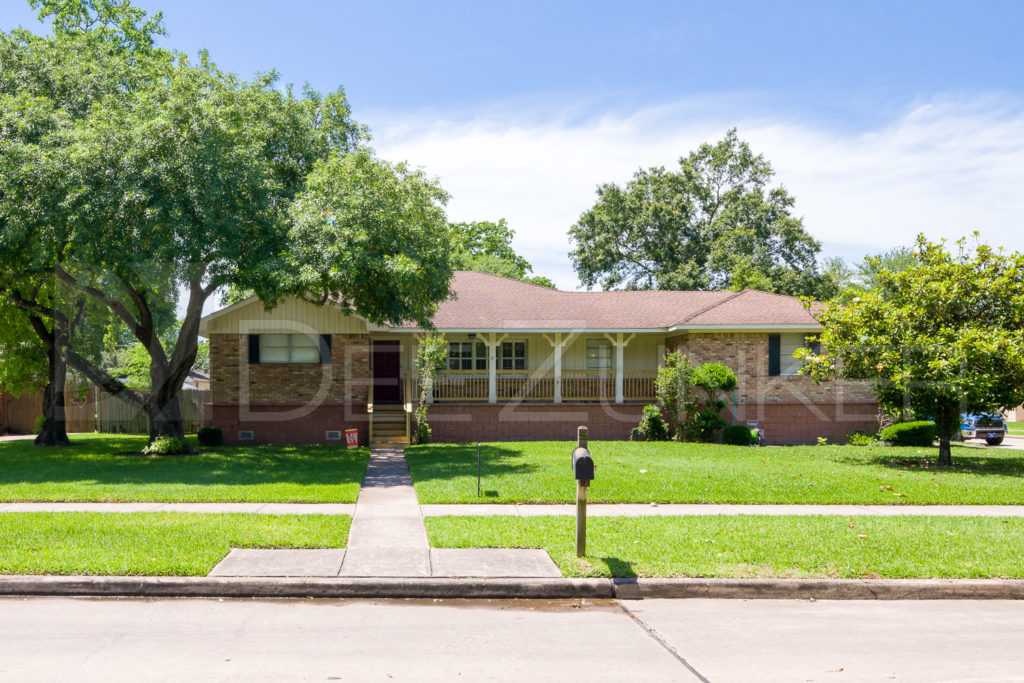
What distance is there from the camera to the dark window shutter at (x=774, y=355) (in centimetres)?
2278

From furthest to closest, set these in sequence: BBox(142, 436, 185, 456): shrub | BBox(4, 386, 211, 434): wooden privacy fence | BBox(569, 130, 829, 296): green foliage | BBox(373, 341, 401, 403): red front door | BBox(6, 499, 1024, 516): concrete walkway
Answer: BBox(569, 130, 829, 296): green foliage
BBox(4, 386, 211, 434): wooden privacy fence
BBox(373, 341, 401, 403): red front door
BBox(142, 436, 185, 456): shrub
BBox(6, 499, 1024, 516): concrete walkway

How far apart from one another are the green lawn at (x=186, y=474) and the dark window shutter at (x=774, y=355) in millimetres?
12093

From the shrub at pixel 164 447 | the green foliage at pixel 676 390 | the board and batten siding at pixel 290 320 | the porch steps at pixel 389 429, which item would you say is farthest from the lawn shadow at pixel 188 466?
the green foliage at pixel 676 390

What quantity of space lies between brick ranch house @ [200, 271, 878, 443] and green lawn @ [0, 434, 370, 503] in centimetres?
187

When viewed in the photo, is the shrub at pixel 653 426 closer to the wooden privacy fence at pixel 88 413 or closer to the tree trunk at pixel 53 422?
the wooden privacy fence at pixel 88 413

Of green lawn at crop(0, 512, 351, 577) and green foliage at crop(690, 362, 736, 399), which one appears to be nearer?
green lawn at crop(0, 512, 351, 577)

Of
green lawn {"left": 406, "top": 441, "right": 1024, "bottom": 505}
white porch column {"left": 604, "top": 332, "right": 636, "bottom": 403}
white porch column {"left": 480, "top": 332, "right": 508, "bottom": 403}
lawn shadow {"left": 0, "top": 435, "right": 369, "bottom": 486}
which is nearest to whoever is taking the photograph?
green lawn {"left": 406, "top": 441, "right": 1024, "bottom": 505}

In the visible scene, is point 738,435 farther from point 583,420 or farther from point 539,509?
point 539,509

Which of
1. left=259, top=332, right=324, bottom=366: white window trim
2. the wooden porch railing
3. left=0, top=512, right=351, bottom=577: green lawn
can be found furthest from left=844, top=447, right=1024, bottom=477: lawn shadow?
left=259, top=332, right=324, bottom=366: white window trim

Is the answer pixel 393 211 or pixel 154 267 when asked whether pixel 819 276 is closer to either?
pixel 393 211

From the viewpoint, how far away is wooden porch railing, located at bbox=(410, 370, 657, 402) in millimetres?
23219

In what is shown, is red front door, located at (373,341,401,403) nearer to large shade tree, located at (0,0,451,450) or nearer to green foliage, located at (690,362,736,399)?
large shade tree, located at (0,0,451,450)

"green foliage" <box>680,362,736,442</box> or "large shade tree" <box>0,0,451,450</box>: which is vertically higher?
"large shade tree" <box>0,0,451,450</box>

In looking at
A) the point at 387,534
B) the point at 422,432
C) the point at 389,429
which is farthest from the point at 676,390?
the point at 387,534
